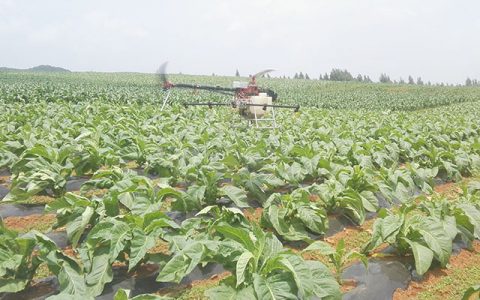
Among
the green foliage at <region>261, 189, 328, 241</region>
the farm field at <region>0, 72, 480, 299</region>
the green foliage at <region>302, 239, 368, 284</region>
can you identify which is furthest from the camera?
the green foliage at <region>261, 189, 328, 241</region>

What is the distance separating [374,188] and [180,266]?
3.19 meters

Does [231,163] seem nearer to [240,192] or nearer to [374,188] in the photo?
[240,192]

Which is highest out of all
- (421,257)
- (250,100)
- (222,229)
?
(250,100)

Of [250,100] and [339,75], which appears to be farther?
[339,75]

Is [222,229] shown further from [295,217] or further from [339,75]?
[339,75]

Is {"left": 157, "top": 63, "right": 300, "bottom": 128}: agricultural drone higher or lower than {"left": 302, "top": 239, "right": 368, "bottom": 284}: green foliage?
higher

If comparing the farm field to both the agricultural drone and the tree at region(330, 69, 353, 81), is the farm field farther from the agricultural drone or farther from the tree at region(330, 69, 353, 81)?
the tree at region(330, 69, 353, 81)

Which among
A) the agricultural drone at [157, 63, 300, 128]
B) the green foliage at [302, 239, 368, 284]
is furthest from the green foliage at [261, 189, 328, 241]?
the agricultural drone at [157, 63, 300, 128]

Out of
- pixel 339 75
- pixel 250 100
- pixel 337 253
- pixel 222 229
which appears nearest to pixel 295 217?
pixel 337 253

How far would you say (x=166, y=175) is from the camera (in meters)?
5.78

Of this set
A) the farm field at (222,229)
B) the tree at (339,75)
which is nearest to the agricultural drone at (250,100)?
the farm field at (222,229)

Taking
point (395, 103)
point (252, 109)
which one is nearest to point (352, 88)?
point (395, 103)

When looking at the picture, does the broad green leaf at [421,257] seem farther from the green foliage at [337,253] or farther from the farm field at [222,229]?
the green foliage at [337,253]

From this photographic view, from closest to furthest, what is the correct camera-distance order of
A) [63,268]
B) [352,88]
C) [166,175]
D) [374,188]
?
1. [63,268]
2. [374,188]
3. [166,175]
4. [352,88]
